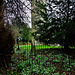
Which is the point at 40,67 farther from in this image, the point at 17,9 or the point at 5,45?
the point at 17,9

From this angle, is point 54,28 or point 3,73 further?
point 54,28

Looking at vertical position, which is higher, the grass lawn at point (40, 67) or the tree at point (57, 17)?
the tree at point (57, 17)

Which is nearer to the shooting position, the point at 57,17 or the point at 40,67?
the point at 40,67

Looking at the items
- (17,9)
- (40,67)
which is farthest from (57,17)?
(40,67)

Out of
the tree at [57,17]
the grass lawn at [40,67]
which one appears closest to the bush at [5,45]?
the grass lawn at [40,67]

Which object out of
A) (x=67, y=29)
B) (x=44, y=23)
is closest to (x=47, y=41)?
(x=44, y=23)

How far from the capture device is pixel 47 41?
7.37m

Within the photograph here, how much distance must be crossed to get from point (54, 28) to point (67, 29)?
1.35 meters

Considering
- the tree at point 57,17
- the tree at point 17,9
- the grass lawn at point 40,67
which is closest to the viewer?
the grass lawn at point 40,67

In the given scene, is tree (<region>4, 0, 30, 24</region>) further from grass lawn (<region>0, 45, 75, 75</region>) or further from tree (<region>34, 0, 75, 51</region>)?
tree (<region>34, 0, 75, 51</region>)

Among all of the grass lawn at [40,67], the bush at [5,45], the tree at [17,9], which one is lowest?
the grass lawn at [40,67]

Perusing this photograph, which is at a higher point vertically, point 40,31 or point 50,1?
point 50,1

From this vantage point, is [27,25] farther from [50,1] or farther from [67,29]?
[50,1]

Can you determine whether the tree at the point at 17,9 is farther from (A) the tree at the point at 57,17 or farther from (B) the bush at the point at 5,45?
(A) the tree at the point at 57,17
